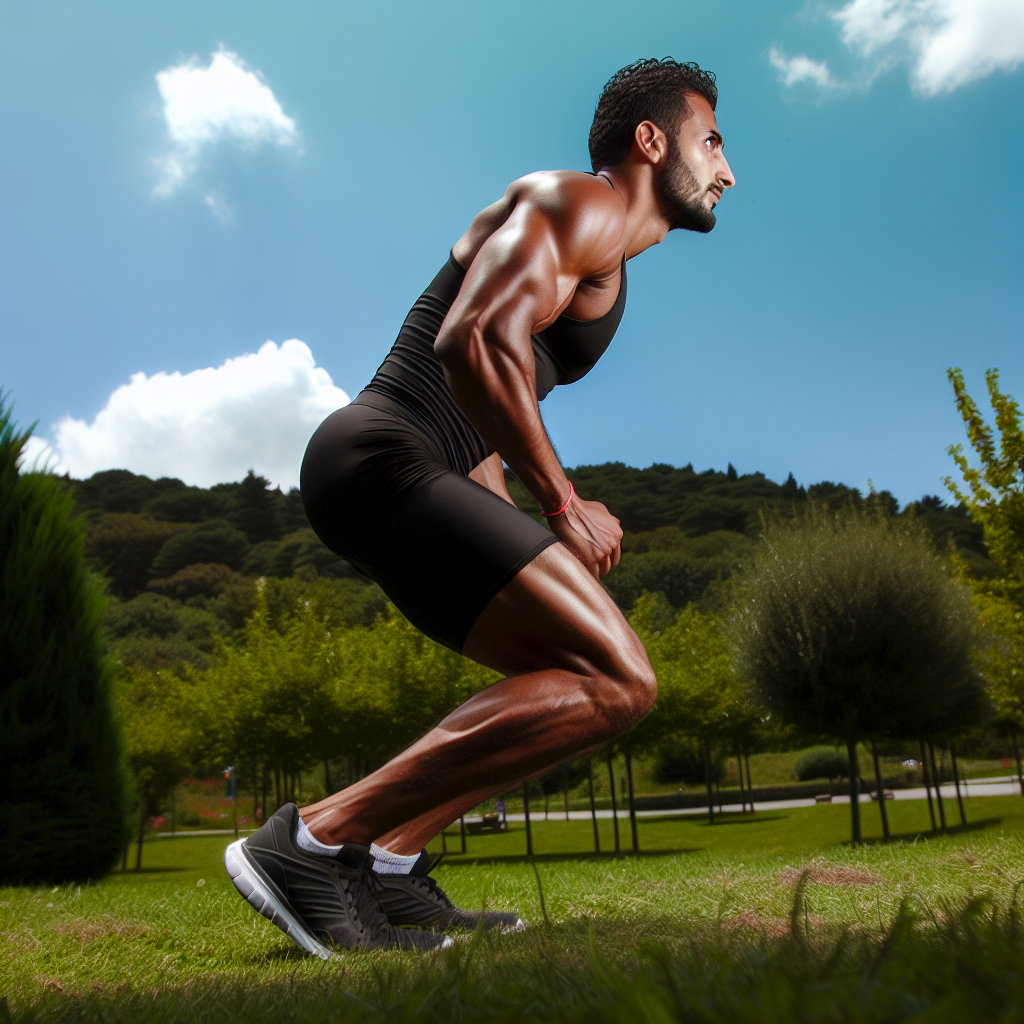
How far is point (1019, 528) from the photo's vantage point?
12297mm

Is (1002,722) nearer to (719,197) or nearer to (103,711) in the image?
(103,711)

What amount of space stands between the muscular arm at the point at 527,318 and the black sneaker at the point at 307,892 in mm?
999

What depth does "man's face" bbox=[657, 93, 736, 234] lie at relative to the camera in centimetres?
240

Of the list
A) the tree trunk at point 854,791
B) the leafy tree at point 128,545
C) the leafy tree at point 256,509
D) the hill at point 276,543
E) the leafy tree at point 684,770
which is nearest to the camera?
the tree trunk at point 854,791

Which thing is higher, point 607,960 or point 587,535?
point 587,535

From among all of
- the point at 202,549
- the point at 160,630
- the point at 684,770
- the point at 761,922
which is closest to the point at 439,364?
the point at 761,922

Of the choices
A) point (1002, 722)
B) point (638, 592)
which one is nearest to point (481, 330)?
point (1002, 722)

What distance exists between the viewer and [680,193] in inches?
94.9

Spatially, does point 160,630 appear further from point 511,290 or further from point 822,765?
point 511,290

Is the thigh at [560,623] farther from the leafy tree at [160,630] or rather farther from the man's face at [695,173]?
the leafy tree at [160,630]

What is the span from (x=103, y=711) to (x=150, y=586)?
5584 cm

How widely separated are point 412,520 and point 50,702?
20.6 feet

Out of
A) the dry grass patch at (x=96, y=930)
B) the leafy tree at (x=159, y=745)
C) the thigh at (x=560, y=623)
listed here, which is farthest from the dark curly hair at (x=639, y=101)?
the leafy tree at (x=159, y=745)

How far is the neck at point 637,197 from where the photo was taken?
7.81 ft
